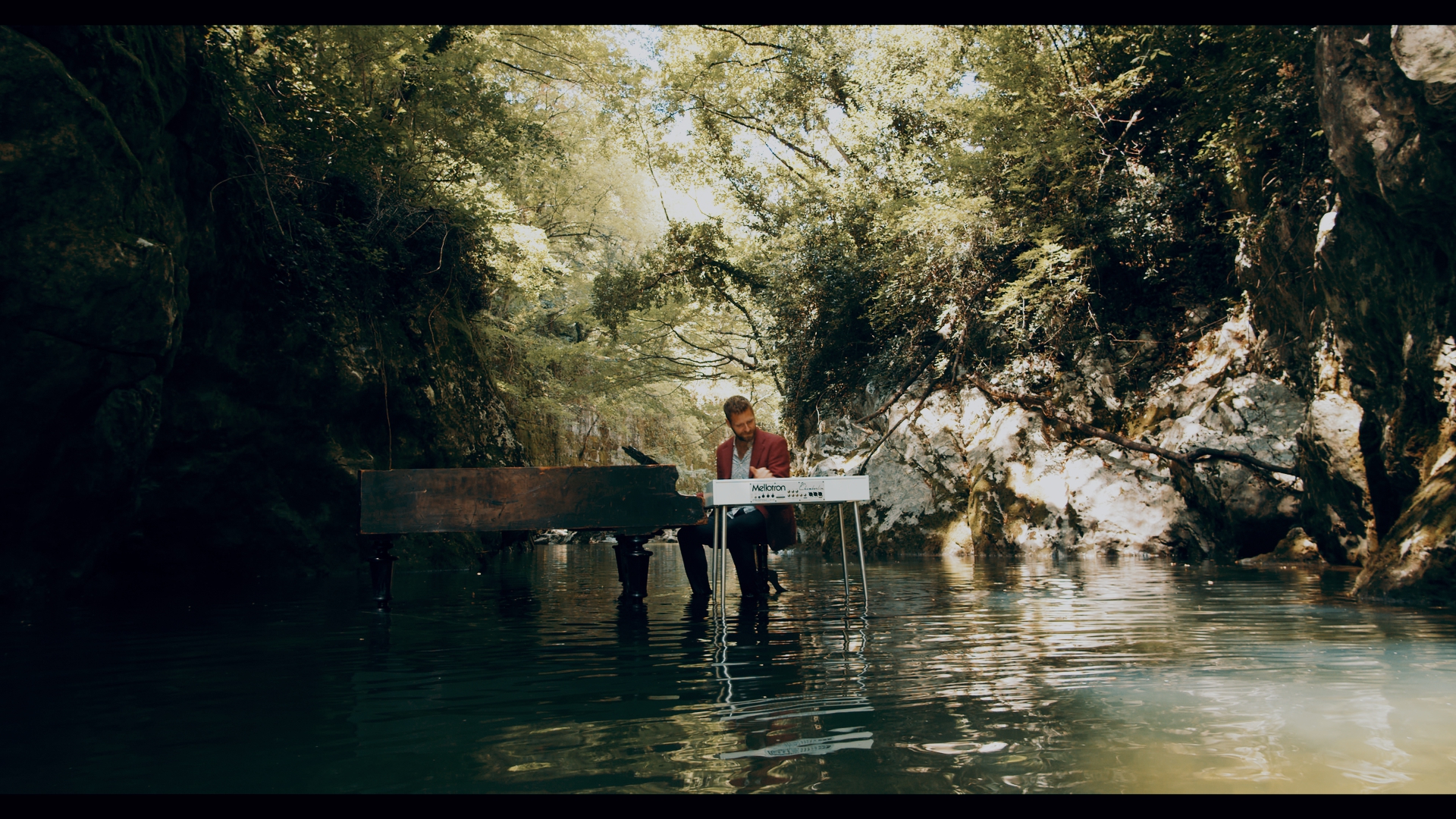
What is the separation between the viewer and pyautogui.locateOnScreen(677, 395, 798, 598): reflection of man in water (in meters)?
6.57

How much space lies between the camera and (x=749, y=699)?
320 centimetres

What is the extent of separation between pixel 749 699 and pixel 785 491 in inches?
88.3

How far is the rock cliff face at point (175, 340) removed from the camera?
6152 millimetres

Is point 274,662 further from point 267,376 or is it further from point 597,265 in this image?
point 597,265

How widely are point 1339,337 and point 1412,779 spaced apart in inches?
308

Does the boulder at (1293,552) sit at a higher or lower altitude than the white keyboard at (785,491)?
lower

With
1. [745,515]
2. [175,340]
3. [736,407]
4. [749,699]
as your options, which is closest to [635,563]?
[745,515]

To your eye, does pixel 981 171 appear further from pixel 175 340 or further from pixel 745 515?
pixel 175 340

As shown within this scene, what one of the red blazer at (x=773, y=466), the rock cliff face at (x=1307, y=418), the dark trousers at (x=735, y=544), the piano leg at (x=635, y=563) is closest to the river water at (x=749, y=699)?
the piano leg at (x=635, y=563)

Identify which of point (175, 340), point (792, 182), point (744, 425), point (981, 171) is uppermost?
point (792, 182)

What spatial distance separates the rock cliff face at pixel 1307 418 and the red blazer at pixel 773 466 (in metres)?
4.21

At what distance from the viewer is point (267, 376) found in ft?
33.7

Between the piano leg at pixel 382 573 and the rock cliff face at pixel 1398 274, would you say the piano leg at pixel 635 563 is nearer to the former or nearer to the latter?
the piano leg at pixel 382 573
